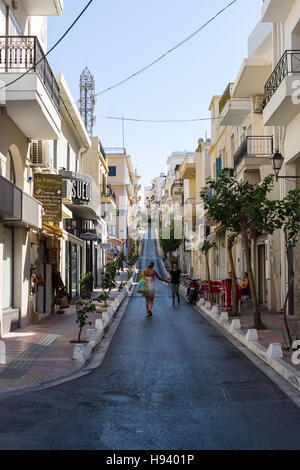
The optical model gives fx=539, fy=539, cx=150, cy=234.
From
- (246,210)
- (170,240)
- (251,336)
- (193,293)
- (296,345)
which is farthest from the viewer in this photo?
(170,240)

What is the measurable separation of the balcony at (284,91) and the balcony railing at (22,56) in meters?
6.53

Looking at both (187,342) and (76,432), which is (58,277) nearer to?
(187,342)

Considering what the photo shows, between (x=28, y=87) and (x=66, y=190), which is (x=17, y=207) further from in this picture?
(x=66, y=190)

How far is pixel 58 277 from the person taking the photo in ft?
64.8

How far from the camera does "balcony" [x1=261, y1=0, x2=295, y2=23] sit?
52.0 ft

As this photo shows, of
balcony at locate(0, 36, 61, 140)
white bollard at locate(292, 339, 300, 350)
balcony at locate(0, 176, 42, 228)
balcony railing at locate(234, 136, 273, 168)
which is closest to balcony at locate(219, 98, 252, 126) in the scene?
balcony railing at locate(234, 136, 273, 168)

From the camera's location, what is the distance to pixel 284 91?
14.8m

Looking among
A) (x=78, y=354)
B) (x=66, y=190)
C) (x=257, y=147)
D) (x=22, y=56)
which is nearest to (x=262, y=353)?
(x=78, y=354)

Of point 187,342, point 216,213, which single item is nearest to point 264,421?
point 187,342

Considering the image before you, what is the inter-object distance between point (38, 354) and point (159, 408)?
4660mm

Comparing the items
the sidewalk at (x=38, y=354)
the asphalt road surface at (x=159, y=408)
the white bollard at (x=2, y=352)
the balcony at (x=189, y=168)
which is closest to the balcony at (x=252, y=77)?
the sidewalk at (x=38, y=354)

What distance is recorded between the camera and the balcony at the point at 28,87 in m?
12.9

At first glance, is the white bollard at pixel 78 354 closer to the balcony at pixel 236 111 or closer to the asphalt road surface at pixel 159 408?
the asphalt road surface at pixel 159 408
